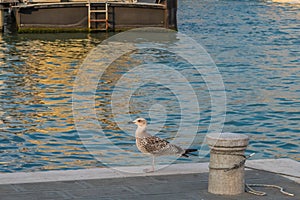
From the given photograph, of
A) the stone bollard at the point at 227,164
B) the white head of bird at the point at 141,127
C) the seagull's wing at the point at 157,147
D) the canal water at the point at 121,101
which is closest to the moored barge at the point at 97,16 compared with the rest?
the canal water at the point at 121,101

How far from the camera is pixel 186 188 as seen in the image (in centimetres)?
891

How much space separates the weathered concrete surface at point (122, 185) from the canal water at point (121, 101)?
179 inches

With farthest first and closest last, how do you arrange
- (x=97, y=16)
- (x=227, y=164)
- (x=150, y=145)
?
(x=97, y=16), (x=150, y=145), (x=227, y=164)

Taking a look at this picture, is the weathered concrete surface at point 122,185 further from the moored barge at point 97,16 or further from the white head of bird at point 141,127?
the moored barge at point 97,16

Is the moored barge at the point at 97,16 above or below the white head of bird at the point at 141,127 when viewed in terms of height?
below

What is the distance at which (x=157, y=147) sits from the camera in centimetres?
962

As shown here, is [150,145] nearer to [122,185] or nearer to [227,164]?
[122,185]

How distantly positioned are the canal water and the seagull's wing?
14.4 ft

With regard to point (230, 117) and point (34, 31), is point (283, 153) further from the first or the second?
point (34, 31)

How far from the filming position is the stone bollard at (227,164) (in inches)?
342

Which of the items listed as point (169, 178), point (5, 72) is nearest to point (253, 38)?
point (5, 72)

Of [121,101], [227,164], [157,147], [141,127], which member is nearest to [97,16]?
[121,101]

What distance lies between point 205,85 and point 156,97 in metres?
3.09

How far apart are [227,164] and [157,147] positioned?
1171 mm
